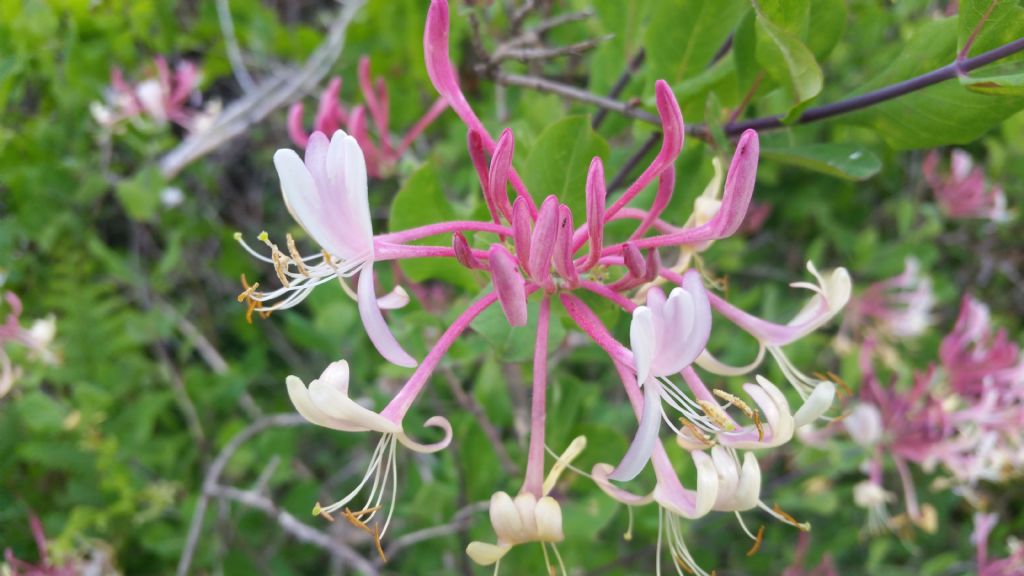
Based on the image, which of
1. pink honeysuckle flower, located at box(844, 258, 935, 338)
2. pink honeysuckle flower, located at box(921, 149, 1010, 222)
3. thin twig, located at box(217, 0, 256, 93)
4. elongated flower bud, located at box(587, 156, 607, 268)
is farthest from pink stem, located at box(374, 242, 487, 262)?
pink honeysuckle flower, located at box(921, 149, 1010, 222)

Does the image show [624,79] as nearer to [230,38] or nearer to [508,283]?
[508,283]

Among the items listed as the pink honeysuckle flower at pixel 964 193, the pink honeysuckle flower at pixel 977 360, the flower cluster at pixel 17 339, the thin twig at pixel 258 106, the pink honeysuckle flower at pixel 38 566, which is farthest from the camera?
the pink honeysuckle flower at pixel 964 193

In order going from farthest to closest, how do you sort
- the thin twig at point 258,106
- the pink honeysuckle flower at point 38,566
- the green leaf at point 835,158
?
the thin twig at point 258,106, the pink honeysuckle flower at point 38,566, the green leaf at point 835,158

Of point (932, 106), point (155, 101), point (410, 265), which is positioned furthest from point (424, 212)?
point (155, 101)

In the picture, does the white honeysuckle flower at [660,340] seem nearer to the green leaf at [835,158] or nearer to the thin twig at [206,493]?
the green leaf at [835,158]

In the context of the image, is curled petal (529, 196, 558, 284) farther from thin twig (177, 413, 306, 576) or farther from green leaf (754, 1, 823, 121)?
thin twig (177, 413, 306, 576)

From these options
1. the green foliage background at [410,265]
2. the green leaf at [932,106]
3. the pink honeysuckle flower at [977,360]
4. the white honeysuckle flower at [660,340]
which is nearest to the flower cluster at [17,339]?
the green foliage background at [410,265]

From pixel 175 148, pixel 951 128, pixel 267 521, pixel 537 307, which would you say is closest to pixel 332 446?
pixel 267 521
